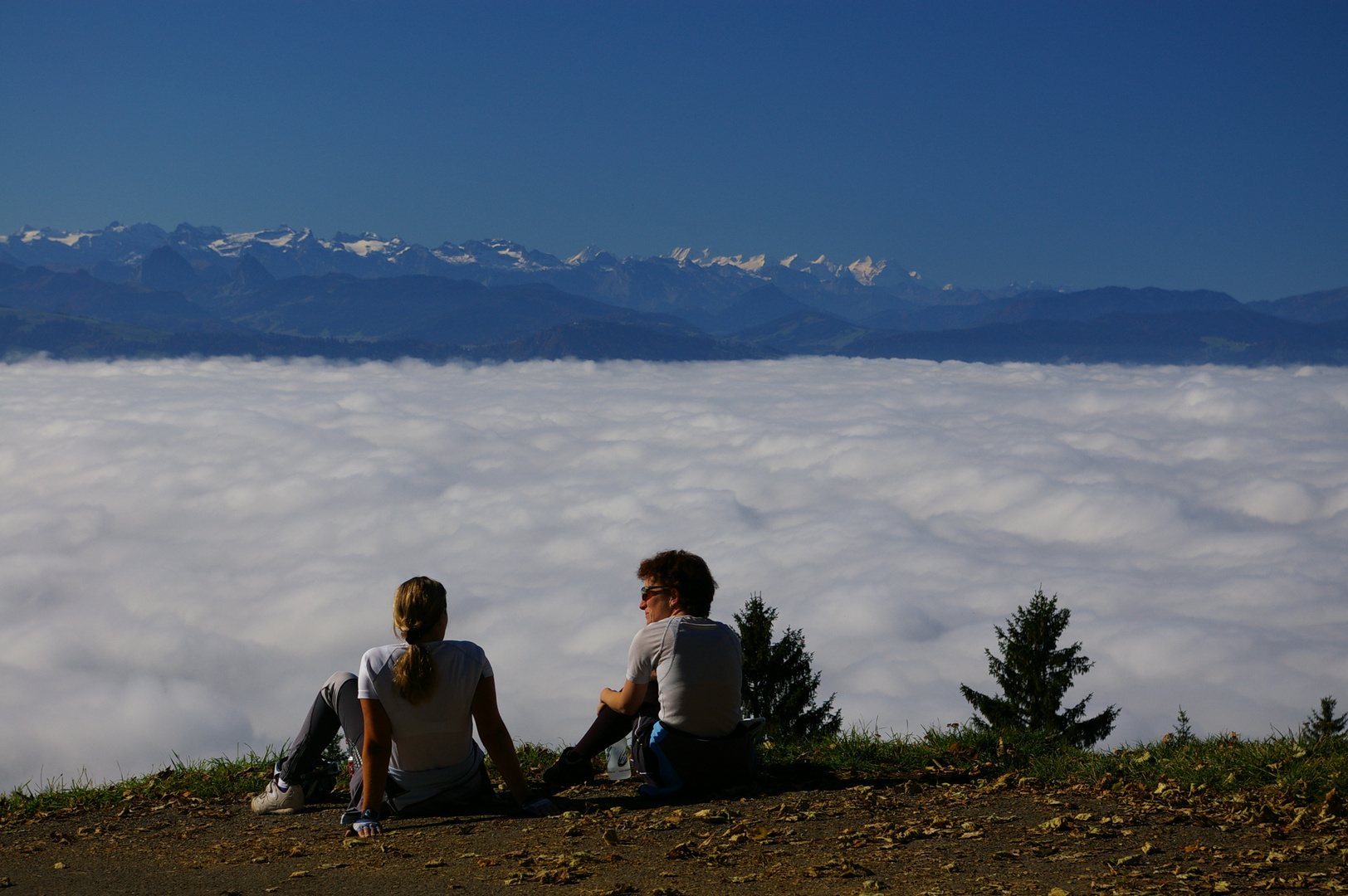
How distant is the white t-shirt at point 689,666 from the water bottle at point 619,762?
33.9 inches

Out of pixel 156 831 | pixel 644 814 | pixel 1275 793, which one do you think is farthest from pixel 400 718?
pixel 1275 793

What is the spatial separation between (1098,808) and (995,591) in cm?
20171

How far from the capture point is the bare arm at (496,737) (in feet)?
24.4

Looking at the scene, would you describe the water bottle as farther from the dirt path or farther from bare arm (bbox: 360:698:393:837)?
bare arm (bbox: 360:698:393:837)

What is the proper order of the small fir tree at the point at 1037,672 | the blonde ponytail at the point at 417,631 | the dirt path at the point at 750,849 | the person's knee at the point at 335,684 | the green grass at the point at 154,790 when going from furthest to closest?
the small fir tree at the point at 1037,672 → the green grass at the point at 154,790 → the person's knee at the point at 335,684 → the blonde ponytail at the point at 417,631 → the dirt path at the point at 750,849

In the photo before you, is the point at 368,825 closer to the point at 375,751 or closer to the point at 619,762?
the point at 375,751

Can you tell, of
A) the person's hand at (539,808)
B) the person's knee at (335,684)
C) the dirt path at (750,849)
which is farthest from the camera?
the person's hand at (539,808)

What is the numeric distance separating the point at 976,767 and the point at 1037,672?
34.0 meters

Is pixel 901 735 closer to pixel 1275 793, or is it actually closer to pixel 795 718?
pixel 1275 793

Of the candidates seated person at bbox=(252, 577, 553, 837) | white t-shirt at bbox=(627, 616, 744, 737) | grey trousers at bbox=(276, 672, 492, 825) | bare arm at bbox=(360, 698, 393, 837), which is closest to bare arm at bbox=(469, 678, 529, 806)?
seated person at bbox=(252, 577, 553, 837)

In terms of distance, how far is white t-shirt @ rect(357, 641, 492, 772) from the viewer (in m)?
7.20

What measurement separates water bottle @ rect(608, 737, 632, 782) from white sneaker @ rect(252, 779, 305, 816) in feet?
8.69

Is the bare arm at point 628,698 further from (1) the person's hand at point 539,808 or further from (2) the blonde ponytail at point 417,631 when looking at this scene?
(2) the blonde ponytail at point 417,631

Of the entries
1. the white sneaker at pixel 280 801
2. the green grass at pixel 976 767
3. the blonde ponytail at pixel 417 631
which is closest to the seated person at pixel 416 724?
the blonde ponytail at pixel 417 631
